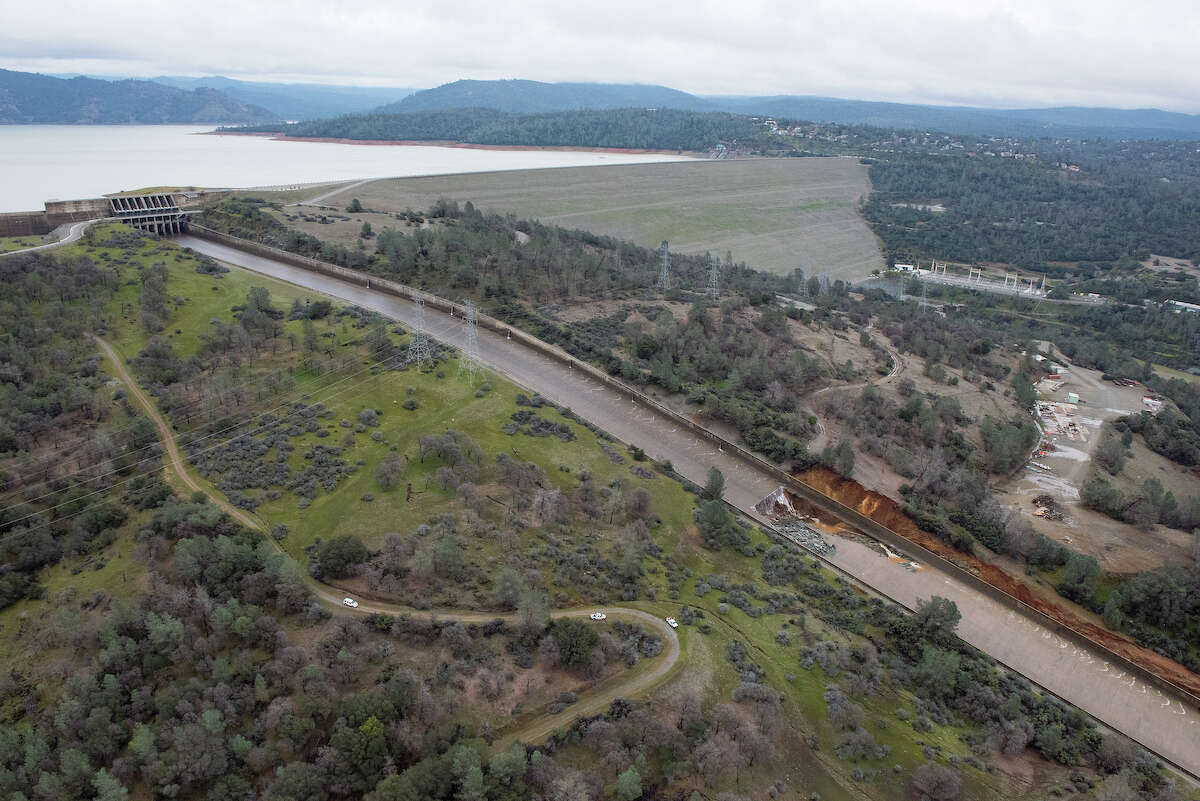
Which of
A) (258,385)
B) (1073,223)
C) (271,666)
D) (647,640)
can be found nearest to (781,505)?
(647,640)

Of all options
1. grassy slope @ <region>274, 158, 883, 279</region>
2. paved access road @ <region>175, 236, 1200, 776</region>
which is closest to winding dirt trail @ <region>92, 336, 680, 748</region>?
paved access road @ <region>175, 236, 1200, 776</region>

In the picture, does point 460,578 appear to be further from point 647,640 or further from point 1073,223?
point 1073,223

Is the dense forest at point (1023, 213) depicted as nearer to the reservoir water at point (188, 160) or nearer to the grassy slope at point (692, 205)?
the grassy slope at point (692, 205)

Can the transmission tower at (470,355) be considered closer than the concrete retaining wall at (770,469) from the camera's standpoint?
No

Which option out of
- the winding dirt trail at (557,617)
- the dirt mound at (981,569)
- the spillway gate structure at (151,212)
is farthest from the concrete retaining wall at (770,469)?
the spillway gate structure at (151,212)

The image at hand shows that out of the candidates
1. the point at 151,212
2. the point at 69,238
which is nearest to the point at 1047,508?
the point at 69,238

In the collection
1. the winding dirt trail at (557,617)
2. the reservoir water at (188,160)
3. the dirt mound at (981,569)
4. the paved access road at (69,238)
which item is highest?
the reservoir water at (188,160)
